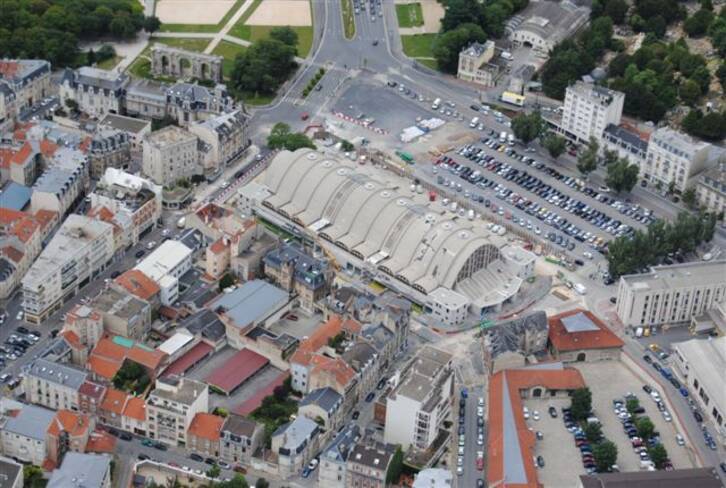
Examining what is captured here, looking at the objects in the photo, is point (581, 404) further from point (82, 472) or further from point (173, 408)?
point (82, 472)

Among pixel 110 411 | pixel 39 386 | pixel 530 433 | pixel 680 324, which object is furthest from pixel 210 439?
pixel 680 324

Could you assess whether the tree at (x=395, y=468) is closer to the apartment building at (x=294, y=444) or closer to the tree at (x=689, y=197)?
the apartment building at (x=294, y=444)

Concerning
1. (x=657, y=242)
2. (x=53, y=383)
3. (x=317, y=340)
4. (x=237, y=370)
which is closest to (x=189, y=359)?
(x=237, y=370)

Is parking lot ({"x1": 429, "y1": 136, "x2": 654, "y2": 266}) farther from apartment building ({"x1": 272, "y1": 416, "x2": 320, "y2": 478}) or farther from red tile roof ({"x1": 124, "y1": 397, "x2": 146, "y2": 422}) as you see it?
red tile roof ({"x1": 124, "y1": 397, "x2": 146, "y2": 422})

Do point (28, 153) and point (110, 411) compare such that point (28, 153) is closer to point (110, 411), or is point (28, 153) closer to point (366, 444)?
point (110, 411)

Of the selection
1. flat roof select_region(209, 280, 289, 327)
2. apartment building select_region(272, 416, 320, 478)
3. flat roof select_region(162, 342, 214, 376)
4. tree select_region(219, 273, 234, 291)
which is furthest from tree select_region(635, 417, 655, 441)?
tree select_region(219, 273, 234, 291)
